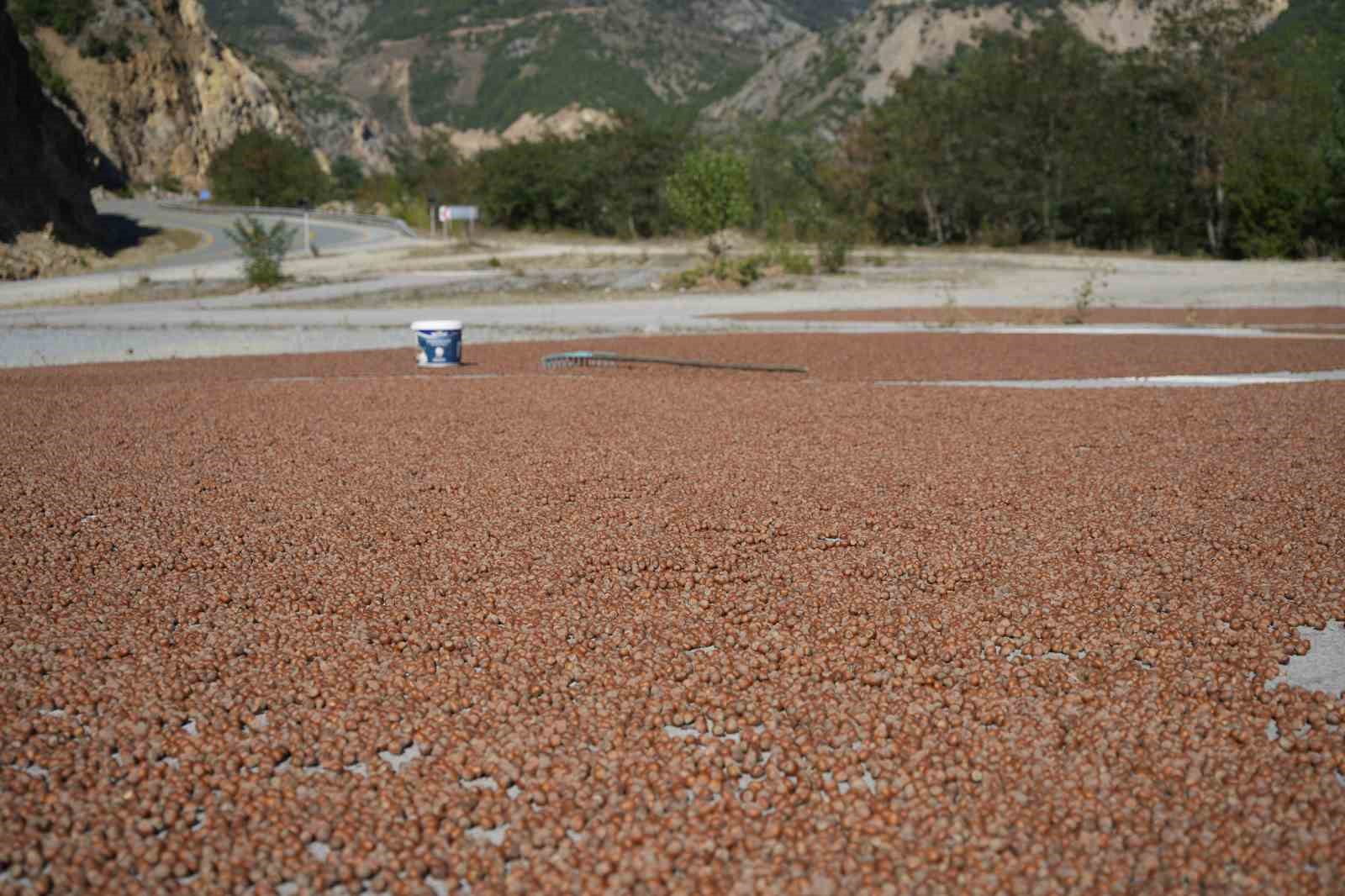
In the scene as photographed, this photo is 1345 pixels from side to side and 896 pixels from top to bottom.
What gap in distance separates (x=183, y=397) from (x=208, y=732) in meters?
8.11

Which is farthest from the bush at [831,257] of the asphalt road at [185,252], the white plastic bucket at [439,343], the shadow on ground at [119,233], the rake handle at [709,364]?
the shadow on ground at [119,233]

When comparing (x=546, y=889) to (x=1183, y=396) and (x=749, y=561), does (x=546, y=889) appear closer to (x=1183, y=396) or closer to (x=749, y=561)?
(x=749, y=561)

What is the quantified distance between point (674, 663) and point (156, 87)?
293 ft

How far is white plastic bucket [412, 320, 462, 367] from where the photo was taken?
1370 cm

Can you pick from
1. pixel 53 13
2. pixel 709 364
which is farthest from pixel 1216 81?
pixel 53 13

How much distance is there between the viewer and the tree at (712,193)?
33406 mm

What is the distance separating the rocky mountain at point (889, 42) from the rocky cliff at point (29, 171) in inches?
3112

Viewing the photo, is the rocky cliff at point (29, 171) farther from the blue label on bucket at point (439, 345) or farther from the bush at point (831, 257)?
the blue label on bucket at point (439, 345)

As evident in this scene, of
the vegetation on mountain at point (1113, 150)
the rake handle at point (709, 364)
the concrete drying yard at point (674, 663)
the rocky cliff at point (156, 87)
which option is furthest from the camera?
the rocky cliff at point (156, 87)

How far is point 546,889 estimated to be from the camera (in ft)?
9.81

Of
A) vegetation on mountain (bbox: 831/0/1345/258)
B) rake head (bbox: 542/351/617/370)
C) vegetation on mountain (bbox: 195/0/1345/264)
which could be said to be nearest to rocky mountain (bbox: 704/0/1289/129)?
vegetation on mountain (bbox: 195/0/1345/264)

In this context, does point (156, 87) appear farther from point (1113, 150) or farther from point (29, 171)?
point (1113, 150)

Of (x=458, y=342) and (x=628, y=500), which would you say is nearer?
(x=628, y=500)

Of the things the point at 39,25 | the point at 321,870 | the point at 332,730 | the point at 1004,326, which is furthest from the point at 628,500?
the point at 39,25
